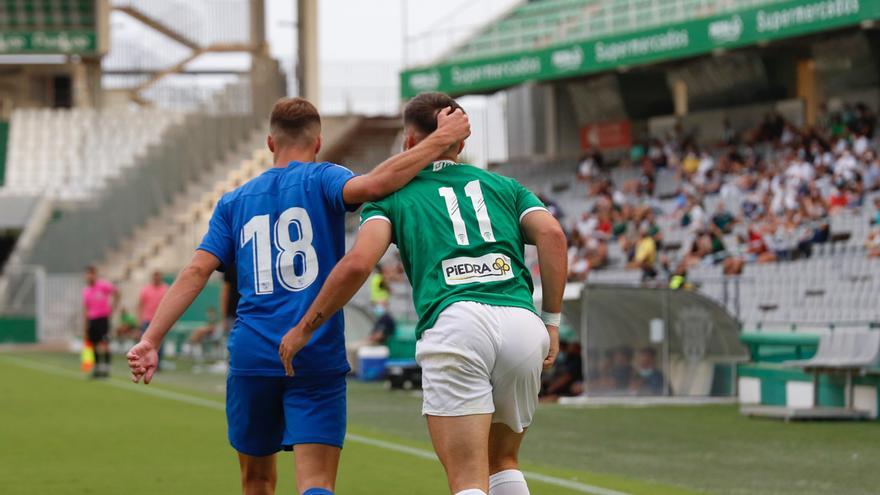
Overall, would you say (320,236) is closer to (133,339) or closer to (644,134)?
(133,339)

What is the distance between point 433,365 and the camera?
555 centimetres

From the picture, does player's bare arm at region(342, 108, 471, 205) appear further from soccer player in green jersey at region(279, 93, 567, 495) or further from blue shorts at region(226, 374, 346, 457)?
blue shorts at region(226, 374, 346, 457)

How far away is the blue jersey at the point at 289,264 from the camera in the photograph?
5953 mm

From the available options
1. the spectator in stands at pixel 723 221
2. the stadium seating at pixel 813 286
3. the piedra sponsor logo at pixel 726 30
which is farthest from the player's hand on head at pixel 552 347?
the piedra sponsor logo at pixel 726 30

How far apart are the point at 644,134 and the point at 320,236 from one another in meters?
34.0

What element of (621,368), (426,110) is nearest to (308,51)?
(621,368)

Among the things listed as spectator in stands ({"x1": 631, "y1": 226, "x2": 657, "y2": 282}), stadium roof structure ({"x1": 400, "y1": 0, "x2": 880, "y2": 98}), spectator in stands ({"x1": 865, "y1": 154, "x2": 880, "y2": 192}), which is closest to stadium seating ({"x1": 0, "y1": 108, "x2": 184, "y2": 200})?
stadium roof structure ({"x1": 400, "y1": 0, "x2": 880, "y2": 98})

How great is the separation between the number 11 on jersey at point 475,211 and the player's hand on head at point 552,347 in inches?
21.7

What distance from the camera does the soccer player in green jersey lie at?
5.51 metres

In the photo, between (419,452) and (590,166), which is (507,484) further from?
(590,166)

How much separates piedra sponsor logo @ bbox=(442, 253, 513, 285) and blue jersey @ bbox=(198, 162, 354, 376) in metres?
0.55

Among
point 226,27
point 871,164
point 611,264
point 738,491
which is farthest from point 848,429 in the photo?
point 226,27

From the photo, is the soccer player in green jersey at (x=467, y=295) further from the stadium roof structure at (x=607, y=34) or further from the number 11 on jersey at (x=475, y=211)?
the stadium roof structure at (x=607, y=34)

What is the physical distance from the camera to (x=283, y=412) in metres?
6.09
